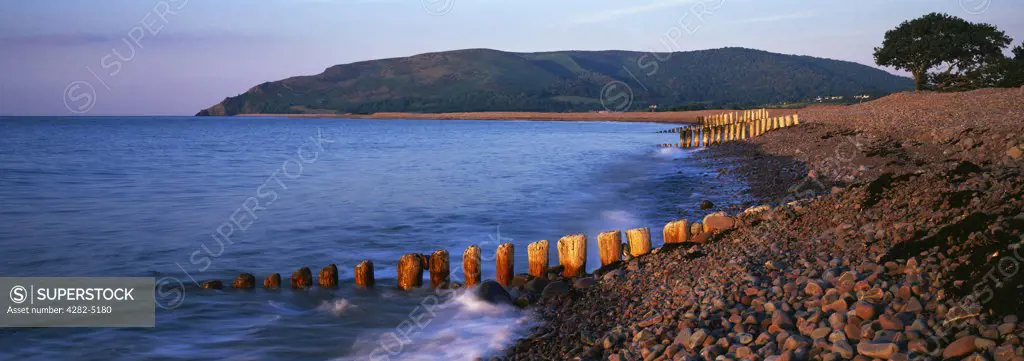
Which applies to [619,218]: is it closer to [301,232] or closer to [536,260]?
[301,232]

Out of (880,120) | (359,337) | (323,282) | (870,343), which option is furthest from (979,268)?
(880,120)

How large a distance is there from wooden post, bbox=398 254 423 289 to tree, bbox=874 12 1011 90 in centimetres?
5551

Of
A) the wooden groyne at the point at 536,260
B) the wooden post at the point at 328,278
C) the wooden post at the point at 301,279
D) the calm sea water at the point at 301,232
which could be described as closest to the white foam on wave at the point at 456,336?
the calm sea water at the point at 301,232

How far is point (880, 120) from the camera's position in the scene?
2772cm

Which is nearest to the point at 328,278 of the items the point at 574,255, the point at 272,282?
the point at 272,282

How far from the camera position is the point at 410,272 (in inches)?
380

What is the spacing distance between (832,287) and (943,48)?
58805 mm

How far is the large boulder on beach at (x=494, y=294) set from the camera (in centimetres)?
859

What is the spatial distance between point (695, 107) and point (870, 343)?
123m

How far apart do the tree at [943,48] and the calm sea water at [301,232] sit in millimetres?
32135

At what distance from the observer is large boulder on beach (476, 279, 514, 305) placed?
338 inches

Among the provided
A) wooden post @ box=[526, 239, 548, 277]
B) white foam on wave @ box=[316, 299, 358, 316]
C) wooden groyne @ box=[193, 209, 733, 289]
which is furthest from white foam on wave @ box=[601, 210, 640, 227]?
white foam on wave @ box=[316, 299, 358, 316]

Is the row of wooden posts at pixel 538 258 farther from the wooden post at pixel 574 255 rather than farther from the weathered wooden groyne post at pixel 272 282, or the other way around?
the weathered wooden groyne post at pixel 272 282

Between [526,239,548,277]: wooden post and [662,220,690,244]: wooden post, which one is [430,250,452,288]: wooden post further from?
[662,220,690,244]: wooden post
